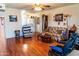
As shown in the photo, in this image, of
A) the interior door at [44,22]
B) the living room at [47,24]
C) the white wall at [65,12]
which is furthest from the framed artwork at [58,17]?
the interior door at [44,22]

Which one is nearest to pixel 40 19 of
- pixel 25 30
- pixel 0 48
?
pixel 0 48

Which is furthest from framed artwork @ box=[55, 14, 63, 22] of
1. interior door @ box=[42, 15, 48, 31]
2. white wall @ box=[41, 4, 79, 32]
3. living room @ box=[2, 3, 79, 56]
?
interior door @ box=[42, 15, 48, 31]

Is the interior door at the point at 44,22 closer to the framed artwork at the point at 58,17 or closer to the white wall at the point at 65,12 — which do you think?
the white wall at the point at 65,12

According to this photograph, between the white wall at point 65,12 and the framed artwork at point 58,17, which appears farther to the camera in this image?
the framed artwork at point 58,17

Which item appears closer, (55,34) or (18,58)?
(18,58)

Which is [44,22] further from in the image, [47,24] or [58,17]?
[58,17]

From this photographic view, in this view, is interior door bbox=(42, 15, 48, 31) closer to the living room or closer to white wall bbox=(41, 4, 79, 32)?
the living room

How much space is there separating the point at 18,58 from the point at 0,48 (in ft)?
6.82

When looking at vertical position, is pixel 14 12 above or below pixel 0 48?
above

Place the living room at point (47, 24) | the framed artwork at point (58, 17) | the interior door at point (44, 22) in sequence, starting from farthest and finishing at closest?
the interior door at point (44, 22)
the framed artwork at point (58, 17)
the living room at point (47, 24)

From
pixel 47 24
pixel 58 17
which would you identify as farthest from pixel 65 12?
pixel 47 24

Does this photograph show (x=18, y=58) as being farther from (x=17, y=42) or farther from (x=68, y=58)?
(x=17, y=42)

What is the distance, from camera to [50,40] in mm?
3676

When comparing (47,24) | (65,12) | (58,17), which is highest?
(65,12)
